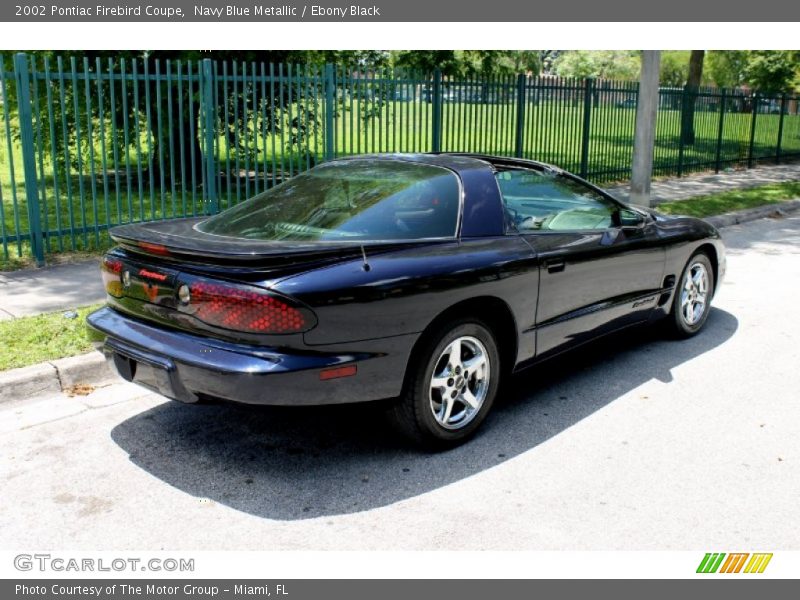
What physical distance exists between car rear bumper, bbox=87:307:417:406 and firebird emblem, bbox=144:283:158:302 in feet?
0.50

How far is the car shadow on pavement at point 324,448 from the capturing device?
375cm

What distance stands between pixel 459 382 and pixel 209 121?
21.9 ft

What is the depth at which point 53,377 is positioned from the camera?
5.04 m

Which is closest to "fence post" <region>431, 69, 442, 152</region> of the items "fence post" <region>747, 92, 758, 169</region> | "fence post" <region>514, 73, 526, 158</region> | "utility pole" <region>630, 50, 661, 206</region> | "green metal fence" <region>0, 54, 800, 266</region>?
"green metal fence" <region>0, 54, 800, 266</region>

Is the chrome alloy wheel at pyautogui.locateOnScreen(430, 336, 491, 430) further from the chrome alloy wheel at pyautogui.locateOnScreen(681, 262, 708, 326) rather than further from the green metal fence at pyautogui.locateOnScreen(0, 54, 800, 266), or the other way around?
the green metal fence at pyautogui.locateOnScreen(0, 54, 800, 266)

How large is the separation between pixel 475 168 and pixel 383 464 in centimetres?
179

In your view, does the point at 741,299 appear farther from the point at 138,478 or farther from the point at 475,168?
the point at 138,478

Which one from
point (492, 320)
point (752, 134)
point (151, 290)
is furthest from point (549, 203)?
point (752, 134)

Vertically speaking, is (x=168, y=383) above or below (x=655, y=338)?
above

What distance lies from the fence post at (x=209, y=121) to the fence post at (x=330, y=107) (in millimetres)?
1619

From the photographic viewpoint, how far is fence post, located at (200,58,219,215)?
31.8ft

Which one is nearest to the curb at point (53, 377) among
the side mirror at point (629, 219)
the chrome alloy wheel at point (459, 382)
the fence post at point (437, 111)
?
the chrome alloy wheel at point (459, 382)

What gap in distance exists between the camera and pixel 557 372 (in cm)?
550

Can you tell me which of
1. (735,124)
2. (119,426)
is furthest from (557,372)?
(735,124)
